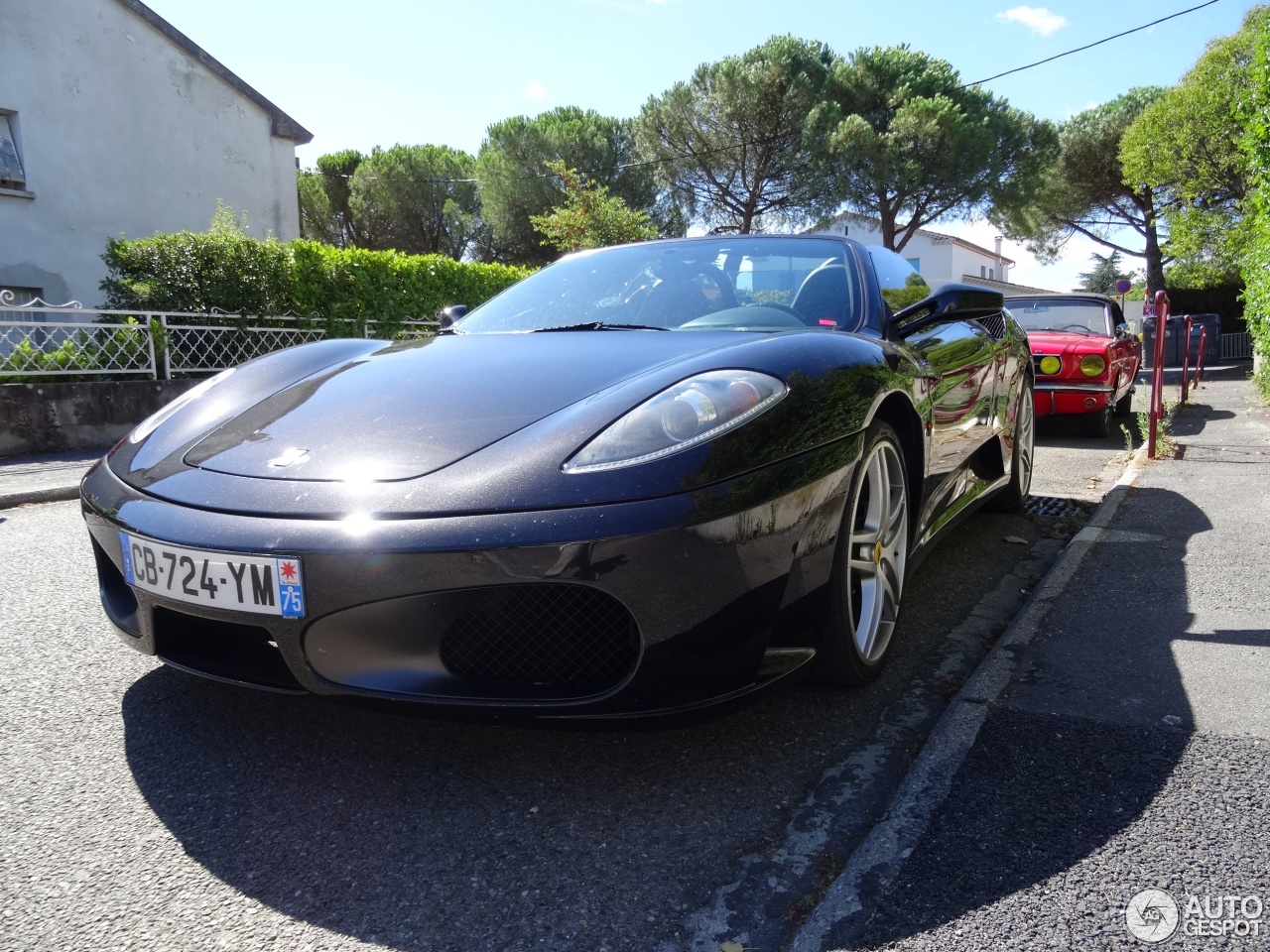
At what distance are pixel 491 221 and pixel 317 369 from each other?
3381 centimetres

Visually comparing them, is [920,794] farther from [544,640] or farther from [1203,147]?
[1203,147]

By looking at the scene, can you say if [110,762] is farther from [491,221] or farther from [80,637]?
[491,221]

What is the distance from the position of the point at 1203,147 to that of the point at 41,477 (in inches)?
919

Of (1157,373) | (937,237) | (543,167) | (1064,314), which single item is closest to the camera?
(1157,373)

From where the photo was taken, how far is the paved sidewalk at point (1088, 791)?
1.43 m

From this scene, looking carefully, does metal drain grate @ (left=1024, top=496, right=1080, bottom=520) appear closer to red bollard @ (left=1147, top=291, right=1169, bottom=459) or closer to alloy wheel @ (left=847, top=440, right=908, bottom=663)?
red bollard @ (left=1147, top=291, right=1169, bottom=459)

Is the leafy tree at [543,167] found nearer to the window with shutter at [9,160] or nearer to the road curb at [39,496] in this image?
the window with shutter at [9,160]

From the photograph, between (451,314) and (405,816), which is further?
(451,314)

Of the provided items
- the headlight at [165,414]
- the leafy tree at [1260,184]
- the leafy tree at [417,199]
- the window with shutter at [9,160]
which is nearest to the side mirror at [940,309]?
the headlight at [165,414]

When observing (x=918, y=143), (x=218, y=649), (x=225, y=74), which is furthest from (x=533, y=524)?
(x=918, y=143)

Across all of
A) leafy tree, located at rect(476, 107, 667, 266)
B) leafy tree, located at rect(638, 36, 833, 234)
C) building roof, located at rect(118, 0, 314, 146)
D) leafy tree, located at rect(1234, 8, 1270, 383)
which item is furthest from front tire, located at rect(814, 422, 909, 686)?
leafy tree, located at rect(476, 107, 667, 266)

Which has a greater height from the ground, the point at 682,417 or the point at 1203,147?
the point at 1203,147

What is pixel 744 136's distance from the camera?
29.8 metres

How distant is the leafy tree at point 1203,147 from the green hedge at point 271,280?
16436 mm
